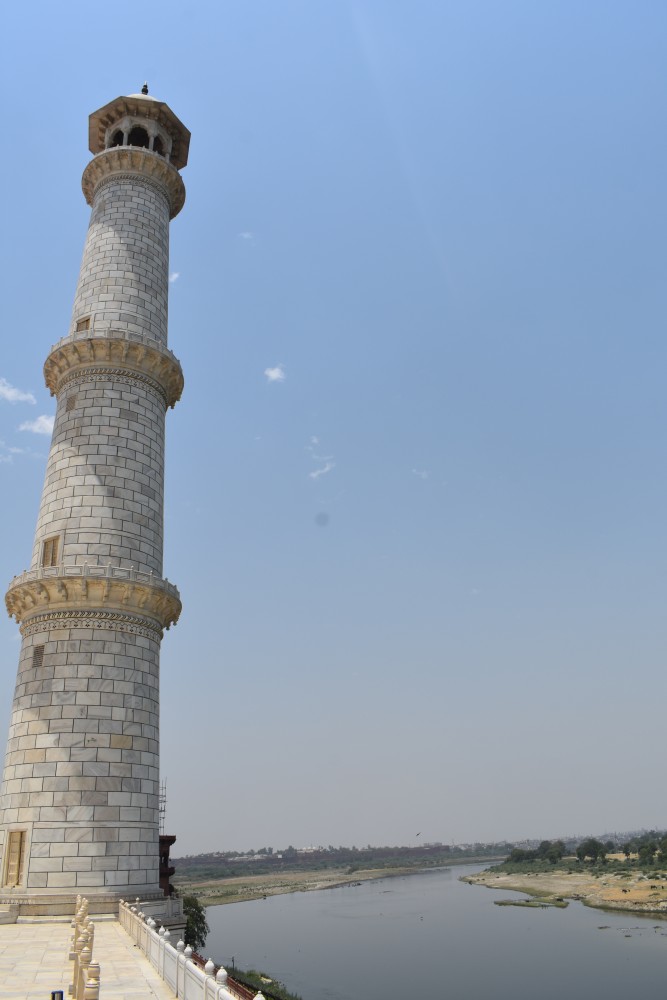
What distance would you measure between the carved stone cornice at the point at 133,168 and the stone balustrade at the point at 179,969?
20.6m

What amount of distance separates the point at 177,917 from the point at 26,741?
5.19 meters

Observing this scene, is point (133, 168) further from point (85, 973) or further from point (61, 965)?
point (85, 973)

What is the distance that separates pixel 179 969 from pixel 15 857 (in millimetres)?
9383

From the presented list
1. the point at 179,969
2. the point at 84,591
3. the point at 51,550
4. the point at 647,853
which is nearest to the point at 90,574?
the point at 84,591

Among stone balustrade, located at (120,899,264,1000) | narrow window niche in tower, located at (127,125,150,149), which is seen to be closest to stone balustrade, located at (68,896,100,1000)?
stone balustrade, located at (120,899,264,1000)

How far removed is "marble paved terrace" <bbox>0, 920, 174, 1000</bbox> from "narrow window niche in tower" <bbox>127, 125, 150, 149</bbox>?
22.9m

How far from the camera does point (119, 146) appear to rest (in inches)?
933

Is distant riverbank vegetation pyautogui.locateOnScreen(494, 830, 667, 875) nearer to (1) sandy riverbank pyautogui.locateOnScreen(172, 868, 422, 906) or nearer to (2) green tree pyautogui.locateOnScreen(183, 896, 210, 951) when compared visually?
(1) sandy riverbank pyautogui.locateOnScreen(172, 868, 422, 906)

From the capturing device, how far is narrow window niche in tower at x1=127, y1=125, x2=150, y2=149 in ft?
82.2

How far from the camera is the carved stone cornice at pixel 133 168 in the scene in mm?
23422

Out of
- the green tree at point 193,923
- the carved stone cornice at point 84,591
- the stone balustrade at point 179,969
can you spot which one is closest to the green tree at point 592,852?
the green tree at point 193,923

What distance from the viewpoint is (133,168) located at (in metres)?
23.6

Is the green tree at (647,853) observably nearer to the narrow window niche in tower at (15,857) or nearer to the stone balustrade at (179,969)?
the narrow window niche in tower at (15,857)

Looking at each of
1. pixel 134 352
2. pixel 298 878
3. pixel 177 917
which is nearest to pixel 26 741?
pixel 177 917
